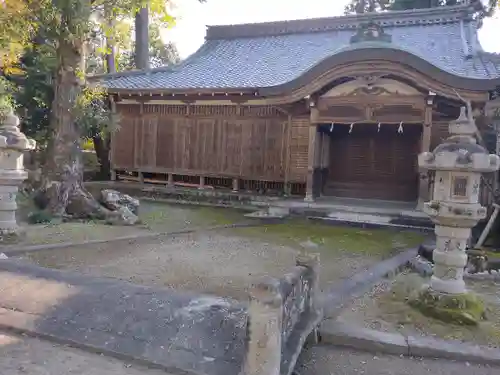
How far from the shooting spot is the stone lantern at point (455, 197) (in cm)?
499

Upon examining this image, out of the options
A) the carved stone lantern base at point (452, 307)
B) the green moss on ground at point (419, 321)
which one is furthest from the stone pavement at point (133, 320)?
the carved stone lantern base at point (452, 307)

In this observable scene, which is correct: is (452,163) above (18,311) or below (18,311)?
above

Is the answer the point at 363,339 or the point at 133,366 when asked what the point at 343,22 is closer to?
the point at 363,339

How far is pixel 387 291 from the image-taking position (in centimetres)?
606

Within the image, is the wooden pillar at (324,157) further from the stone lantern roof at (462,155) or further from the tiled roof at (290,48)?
the stone lantern roof at (462,155)

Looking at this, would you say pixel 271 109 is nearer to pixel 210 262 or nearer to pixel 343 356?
pixel 210 262

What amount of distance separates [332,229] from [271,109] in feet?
16.3

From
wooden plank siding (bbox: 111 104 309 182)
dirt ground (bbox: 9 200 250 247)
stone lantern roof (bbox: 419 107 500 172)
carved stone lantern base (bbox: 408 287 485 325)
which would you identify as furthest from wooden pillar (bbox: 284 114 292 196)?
carved stone lantern base (bbox: 408 287 485 325)

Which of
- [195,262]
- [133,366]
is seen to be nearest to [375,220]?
[195,262]

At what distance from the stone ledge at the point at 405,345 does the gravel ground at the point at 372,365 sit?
7 centimetres

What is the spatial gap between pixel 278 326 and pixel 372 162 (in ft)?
39.4

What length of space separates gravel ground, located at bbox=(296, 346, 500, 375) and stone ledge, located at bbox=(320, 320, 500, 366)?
2.6 inches

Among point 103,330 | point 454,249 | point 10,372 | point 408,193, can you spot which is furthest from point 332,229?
point 10,372

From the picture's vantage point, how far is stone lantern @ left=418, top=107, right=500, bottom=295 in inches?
197
